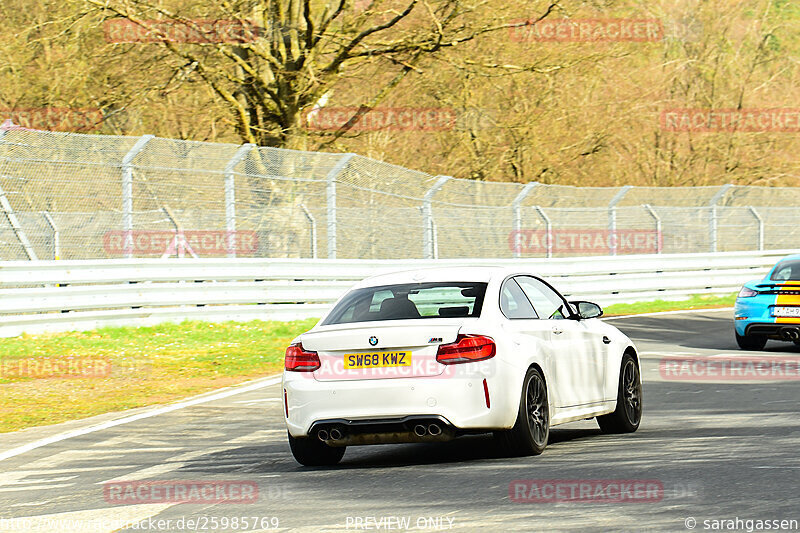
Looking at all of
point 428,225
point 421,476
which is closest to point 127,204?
point 428,225

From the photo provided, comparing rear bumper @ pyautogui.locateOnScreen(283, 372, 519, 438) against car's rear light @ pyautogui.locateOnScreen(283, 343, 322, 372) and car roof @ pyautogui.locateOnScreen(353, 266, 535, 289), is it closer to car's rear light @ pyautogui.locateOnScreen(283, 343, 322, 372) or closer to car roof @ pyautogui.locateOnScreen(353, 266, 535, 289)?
car's rear light @ pyautogui.locateOnScreen(283, 343, 322, 372)

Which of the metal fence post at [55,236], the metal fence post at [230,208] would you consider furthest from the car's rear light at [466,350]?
the metal fence post at [230,208]

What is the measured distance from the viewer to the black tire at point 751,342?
54.4 ft

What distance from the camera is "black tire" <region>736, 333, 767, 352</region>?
653 inches

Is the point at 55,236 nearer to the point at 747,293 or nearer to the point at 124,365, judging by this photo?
the point at 124,365

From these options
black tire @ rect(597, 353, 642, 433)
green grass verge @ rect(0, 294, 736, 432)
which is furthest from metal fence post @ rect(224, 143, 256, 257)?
black tire @ rect(597, 353, 642, 433)

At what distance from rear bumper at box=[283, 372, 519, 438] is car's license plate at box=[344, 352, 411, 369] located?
0.10 metres

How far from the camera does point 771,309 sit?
52.9 ft

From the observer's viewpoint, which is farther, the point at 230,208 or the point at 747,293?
the point at 230,208

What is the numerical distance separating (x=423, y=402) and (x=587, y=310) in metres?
2.12

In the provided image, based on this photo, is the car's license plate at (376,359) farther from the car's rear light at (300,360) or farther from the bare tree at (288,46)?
the bare tree at (288,46)

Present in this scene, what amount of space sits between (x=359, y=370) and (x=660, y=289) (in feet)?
66.4

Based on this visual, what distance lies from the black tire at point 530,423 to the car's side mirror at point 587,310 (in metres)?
1.10

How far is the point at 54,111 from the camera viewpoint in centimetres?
2750
